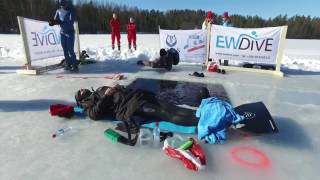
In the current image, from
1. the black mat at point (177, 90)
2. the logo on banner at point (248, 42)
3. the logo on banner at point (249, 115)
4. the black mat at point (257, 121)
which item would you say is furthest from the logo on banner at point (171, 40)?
the logo on banner at point (249, 115)

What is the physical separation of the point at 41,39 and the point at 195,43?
3570mm

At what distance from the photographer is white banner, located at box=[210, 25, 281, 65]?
6141 mm

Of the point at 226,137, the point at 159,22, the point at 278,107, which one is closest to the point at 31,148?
the point at 226,137

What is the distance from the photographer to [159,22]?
4047 centimetres

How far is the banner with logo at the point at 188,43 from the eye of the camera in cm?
689

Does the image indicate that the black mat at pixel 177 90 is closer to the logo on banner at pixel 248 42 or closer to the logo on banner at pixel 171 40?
the logo on banner at pixel 248 42

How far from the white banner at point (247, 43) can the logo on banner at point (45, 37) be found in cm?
367

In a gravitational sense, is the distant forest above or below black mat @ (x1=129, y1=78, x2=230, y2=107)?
above

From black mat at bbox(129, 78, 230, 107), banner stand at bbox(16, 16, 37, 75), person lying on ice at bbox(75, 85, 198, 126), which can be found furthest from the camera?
banner stand at bbox(16, 16, 37, 75)

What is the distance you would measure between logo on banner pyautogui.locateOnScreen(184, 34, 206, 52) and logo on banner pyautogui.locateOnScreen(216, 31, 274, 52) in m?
0.51

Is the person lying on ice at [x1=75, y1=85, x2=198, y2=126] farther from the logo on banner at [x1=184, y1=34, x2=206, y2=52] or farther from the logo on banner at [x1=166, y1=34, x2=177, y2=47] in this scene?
the logo on banner at [x1=166, y1=34, x2=177, y2=47]

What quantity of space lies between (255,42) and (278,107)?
2618mm

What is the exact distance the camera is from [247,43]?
628cm

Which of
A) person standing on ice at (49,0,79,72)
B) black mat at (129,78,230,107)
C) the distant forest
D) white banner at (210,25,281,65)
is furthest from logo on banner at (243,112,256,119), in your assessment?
the distant forest
